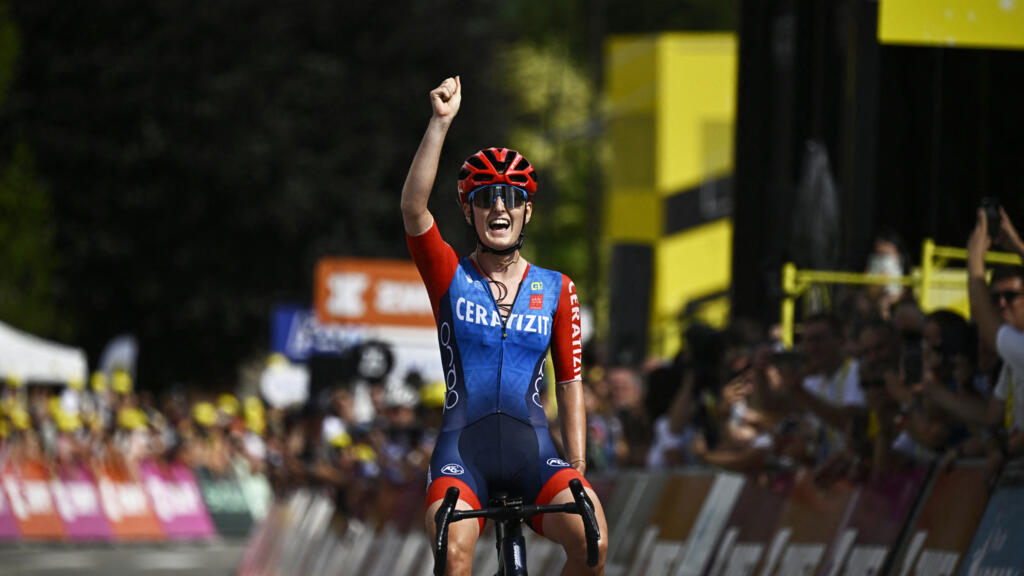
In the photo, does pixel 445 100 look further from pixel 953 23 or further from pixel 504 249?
pixel 953 23

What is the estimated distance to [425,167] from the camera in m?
7.45

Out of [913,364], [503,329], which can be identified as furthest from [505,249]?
[913,364]

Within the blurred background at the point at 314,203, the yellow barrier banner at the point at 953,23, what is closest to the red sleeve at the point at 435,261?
the yellow barrier banner at the point at 953,23

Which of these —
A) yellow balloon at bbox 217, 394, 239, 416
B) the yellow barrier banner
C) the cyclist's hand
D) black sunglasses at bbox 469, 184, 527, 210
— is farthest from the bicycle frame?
yellow balloon at bbox 217, 394, 239, 416

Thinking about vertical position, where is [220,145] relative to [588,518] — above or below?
below

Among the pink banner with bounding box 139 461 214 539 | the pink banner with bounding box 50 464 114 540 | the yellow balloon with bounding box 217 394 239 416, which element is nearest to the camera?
the pink banner with bounding box 50 464 114 540

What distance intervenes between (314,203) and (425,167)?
1576 inches

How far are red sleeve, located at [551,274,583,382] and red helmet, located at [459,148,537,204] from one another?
1.57ft

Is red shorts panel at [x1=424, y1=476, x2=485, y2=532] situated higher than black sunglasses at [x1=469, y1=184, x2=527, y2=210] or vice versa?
black sunglasses at [x1=469, y1=184, x2=527, y2=210]

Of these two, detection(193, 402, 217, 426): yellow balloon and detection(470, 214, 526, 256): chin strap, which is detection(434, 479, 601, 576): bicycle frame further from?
detection(193, 402, 217, 426): yellow balloon

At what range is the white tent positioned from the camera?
1594 inches

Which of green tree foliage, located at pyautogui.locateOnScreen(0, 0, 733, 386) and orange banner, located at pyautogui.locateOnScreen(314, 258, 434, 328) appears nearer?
orange banner, located at pyautogui.locateOnScreen(314, 258, 434, 328)

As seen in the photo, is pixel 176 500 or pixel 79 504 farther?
pixel 176 500

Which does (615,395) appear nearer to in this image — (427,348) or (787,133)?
(787,133)
